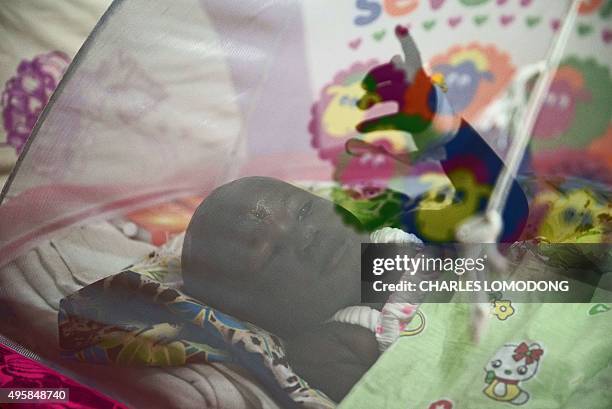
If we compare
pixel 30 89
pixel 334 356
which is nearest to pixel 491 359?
pixel 334 356

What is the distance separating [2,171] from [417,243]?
0.43 meters

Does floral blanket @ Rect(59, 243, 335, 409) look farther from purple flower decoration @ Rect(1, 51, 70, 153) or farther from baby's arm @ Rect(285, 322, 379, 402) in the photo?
purple flower decoration @ Rect(1, 51, 70, 153)

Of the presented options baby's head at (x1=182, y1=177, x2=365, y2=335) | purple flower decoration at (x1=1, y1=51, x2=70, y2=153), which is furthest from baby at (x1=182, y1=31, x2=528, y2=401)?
purple flower decoration at (x1=1, y1=51, x2=70, y2=153)

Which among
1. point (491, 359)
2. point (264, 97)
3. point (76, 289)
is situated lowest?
point (491, 359)

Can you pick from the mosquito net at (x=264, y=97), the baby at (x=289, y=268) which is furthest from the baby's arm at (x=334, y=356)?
the mosquito net at (x=264, y=97)

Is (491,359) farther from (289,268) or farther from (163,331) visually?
(163,331)

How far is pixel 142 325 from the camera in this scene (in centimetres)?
67

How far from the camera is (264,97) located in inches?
25.1

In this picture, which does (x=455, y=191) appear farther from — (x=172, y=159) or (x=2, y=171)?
(x=2, y=171)

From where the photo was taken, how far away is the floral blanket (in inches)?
25.2

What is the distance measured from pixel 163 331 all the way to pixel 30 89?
279mm

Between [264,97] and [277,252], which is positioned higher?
[264,97]

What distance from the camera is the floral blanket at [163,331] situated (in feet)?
2.10

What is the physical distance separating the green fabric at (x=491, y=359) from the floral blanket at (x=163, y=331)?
0.07 m
